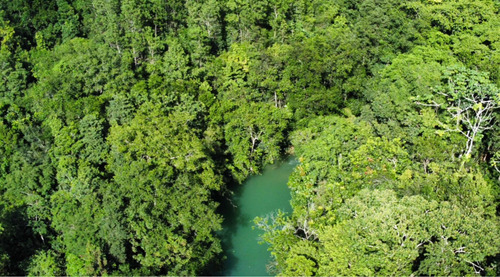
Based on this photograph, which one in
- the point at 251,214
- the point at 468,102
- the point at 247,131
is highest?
the point at 468,102

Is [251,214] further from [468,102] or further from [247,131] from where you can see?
[468,102]

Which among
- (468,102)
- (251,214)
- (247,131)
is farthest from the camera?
(247,131)

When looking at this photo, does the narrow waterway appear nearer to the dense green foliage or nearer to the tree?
the dense green foliage

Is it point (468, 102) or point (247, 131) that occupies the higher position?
point (468, 102)

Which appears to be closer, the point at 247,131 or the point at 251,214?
the point at 251,214

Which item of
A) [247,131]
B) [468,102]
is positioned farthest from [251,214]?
[468,102]

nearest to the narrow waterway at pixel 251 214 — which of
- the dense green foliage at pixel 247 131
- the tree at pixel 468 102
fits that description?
the dense green foliage at pixel 247 131

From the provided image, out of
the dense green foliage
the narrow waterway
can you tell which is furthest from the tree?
the narrow waterway
